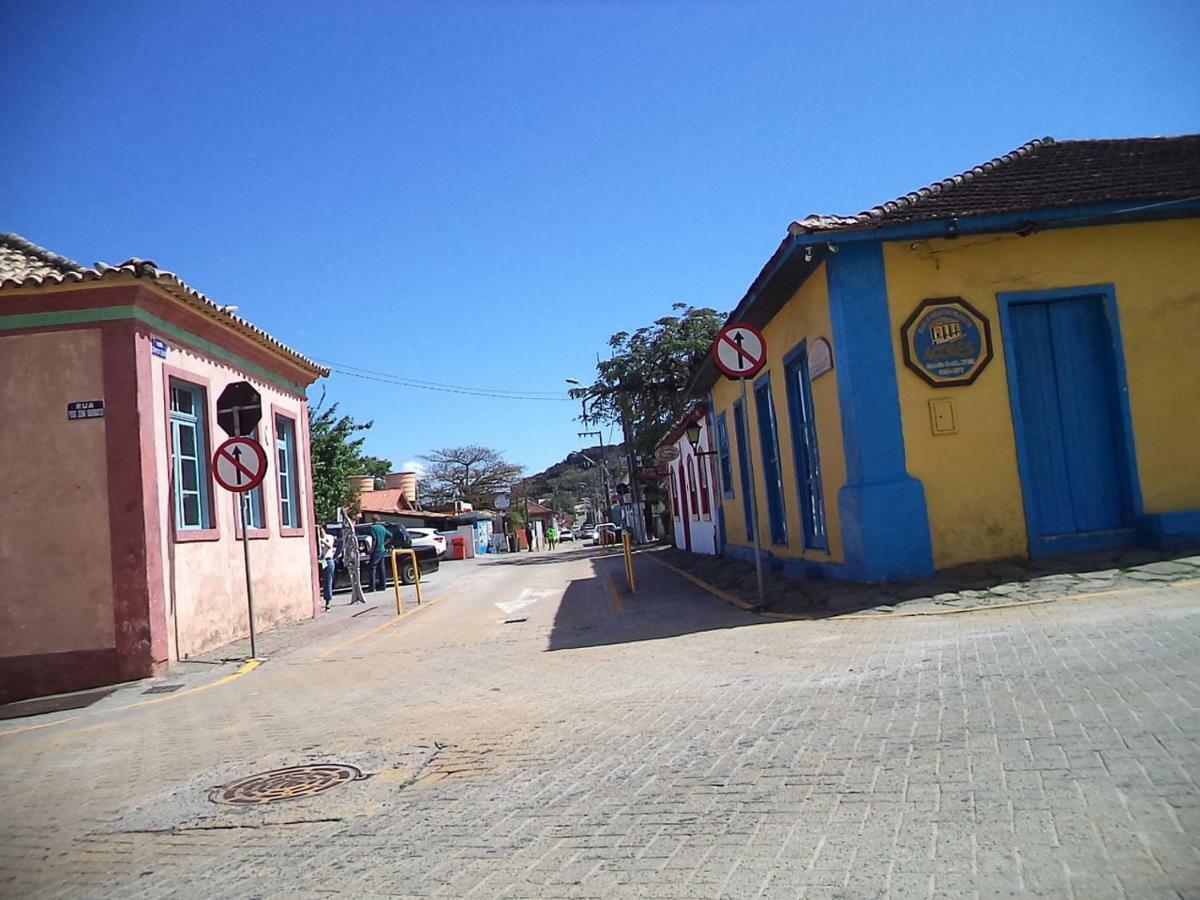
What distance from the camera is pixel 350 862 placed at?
3916mm

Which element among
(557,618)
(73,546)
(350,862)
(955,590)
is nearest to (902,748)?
(350,862)

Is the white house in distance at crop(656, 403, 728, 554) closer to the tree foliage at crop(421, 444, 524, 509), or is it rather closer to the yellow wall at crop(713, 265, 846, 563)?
the yellow wall at crop(713, 265, 846, 563)

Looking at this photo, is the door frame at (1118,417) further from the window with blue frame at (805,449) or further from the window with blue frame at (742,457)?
the window with blue frame at (742,457)

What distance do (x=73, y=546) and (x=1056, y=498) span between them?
10.6 m

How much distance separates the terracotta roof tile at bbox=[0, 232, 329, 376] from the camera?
10.3m

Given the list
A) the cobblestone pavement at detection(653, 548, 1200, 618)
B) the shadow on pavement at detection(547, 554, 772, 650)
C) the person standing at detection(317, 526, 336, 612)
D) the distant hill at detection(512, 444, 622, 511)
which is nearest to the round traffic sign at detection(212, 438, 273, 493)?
the shadow on pavement at detection(547, 554, 772, 650)

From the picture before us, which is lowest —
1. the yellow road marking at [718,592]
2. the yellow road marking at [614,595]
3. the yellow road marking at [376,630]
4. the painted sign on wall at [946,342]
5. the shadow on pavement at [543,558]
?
the shadow on pavement at [543,558]

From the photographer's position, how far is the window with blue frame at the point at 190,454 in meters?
11.6

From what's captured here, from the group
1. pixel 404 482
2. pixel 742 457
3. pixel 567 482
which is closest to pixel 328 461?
pixel 742 457

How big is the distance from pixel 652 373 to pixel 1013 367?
28596mm

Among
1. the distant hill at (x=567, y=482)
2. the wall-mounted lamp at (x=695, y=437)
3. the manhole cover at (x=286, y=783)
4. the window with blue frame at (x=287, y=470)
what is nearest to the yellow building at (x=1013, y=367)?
the manhole cover at (x=286, y=783)

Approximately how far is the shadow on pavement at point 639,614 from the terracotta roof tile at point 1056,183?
13.6 feet

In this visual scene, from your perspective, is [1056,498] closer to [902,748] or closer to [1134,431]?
[1134,431]

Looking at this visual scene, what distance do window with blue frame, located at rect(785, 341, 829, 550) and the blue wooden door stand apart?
243cm
